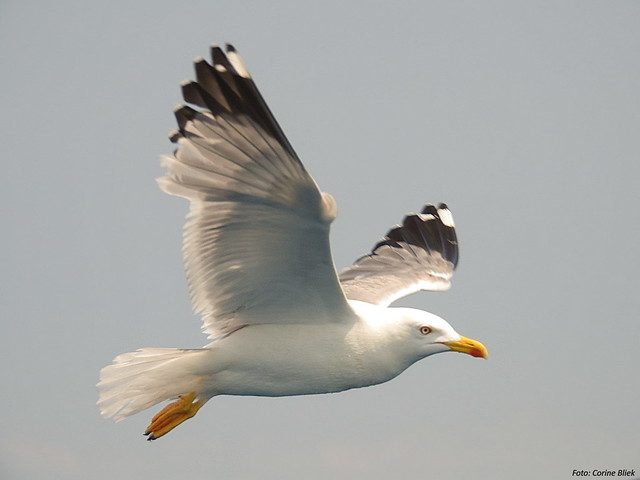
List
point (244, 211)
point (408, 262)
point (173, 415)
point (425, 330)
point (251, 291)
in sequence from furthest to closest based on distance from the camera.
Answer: point (408, 262) → point (173, 415) → point (425, 330) → point (251, 291) → point (244, 211)

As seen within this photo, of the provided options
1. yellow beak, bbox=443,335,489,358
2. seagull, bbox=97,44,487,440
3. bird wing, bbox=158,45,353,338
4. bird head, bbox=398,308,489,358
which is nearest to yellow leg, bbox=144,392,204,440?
seagull, bbox=97,44,487,440

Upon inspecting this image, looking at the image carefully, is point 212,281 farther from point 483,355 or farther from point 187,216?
point 483,355

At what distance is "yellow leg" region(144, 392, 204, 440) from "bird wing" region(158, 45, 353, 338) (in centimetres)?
69

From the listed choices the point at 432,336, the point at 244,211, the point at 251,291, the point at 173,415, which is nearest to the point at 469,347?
the point at 432,336

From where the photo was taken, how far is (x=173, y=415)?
8828 millimetres

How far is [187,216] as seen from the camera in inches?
300

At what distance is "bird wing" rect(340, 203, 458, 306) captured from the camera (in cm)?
1025

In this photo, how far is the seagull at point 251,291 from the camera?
23.4 feet

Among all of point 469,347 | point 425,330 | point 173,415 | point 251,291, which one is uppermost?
point 251,291

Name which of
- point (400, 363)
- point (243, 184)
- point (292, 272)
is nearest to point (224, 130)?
point (243, 184)

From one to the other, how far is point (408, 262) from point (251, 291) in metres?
3.39

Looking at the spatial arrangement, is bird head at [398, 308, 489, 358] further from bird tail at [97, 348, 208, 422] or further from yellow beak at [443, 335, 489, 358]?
bird tail at [97, 348, 208, 422]

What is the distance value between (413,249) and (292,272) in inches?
152

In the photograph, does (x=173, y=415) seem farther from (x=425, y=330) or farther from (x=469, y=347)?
(x=469, y=347)
